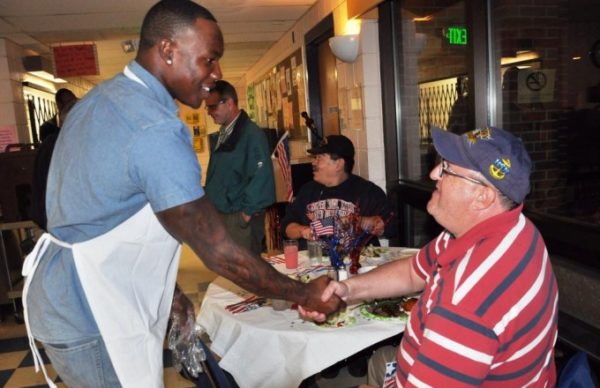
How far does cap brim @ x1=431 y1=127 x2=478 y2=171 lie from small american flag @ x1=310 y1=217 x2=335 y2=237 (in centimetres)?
148

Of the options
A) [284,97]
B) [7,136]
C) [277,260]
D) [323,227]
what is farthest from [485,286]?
[284,97]

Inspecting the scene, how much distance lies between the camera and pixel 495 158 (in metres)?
1.20

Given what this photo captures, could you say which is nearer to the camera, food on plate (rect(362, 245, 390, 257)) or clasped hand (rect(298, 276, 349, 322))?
clasped hand (rect(298, 276, 349, 322))

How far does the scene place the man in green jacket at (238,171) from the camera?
3.43 m

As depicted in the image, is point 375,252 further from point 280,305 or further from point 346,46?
point 346,46

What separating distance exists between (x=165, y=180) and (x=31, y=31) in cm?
508

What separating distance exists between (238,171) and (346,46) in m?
1.31

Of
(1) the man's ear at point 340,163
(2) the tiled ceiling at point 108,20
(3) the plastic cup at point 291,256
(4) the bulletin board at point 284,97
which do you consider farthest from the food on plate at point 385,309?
(4) the bulletin board at point 284,97

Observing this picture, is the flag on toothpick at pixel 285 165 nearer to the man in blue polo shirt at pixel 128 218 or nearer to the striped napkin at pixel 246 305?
the striped napkin at pixel 246 305

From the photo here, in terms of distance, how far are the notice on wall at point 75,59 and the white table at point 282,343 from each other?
4784 millimetres

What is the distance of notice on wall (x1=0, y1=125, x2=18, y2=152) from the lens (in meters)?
5.56

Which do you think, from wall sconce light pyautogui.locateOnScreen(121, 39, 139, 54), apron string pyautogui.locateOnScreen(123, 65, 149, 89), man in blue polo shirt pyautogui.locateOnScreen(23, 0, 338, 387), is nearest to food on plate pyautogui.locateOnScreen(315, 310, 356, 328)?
man in blue polo shirt pyautogui.locateOnScreen(23, 0, 338, 387)

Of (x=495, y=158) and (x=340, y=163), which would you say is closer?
(x=495, y=158)

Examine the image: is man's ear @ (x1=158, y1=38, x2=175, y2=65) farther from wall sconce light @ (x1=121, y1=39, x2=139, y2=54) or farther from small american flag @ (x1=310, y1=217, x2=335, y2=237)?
wall sconce light @ (x1=121, y1=39, x2=139, y2=54)
